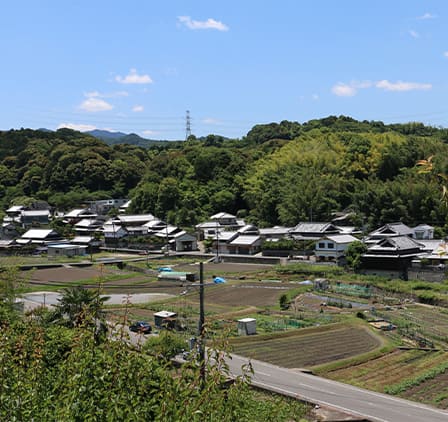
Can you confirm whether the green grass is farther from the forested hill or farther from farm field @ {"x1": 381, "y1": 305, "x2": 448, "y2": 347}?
the forested hill

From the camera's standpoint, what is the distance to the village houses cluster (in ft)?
103

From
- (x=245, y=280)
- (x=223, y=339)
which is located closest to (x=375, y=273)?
(x=245, y=280)

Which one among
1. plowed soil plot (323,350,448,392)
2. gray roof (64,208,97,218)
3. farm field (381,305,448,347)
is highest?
gray roof (64,208,97,218)

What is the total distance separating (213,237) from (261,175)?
11.4m

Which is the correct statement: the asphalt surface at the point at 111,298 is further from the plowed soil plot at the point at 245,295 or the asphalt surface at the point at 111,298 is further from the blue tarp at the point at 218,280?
the blue tarp at the point at 218,280

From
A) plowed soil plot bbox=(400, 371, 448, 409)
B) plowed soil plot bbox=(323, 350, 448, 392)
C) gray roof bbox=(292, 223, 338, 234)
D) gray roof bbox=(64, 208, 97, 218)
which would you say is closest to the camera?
plowed soil plot bbox=(400, 371, 448, 409)

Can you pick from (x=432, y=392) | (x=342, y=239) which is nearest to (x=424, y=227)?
(x=342, y=239)

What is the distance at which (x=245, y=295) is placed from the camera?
28.2 meters

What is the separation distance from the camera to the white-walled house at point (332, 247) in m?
36.1

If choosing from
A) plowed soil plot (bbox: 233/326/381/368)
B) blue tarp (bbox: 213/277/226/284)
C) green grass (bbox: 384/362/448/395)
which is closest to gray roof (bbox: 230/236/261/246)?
blue tarp (bbox: 213/277/226/284)

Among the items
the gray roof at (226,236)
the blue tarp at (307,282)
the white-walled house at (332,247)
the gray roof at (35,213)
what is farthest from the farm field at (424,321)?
the gray roof at (35,213)

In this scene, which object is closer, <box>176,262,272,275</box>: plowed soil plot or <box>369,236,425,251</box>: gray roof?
<box>369,236,425,251</box>: gray roof

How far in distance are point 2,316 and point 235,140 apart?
277 feet

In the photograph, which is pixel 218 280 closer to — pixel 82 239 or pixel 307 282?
pixel 307 282
